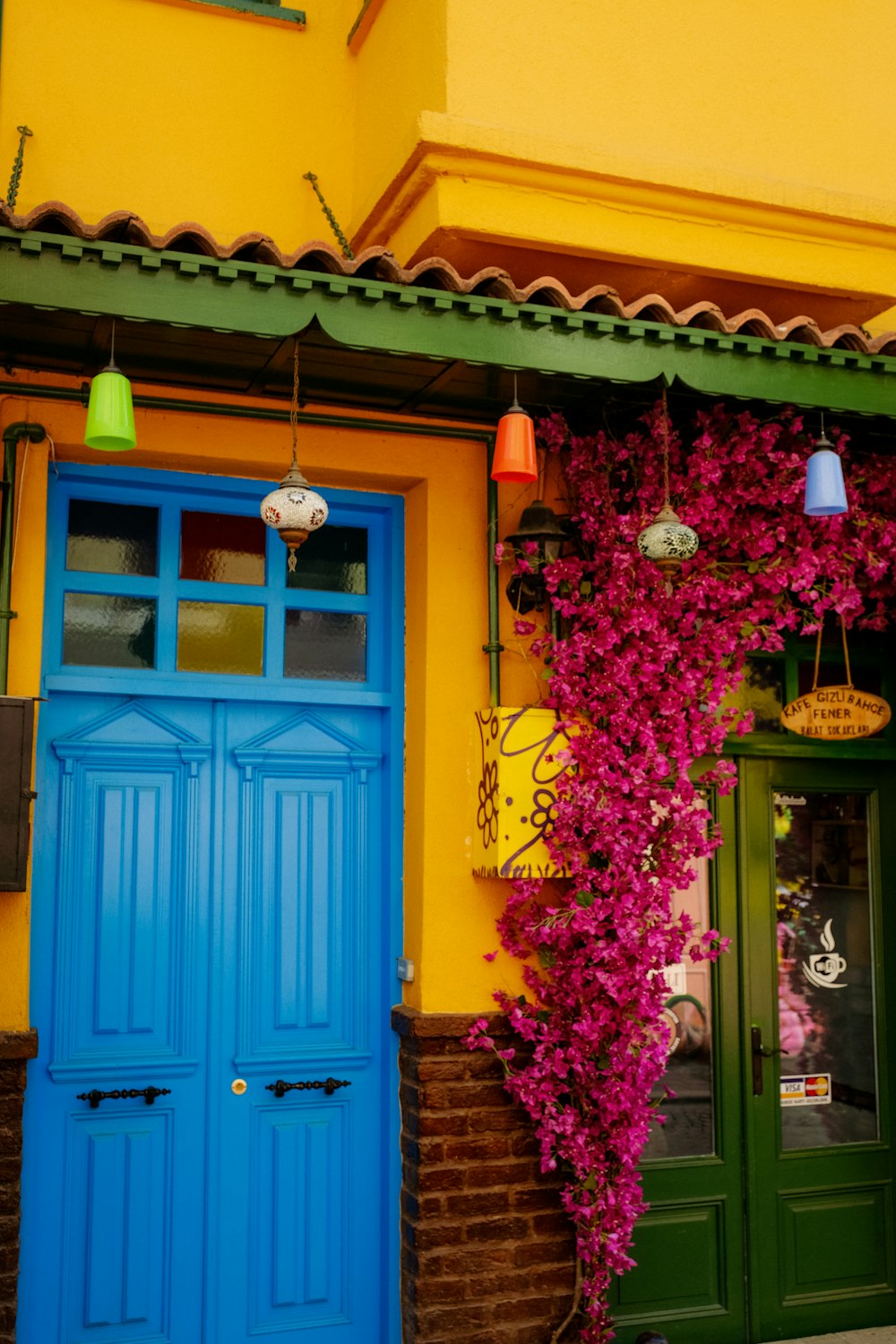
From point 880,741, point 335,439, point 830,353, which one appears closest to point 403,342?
point 335,439

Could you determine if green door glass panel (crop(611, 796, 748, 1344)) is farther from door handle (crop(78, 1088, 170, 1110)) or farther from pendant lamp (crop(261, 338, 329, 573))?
pendant lamp (crop(261, 338, 329, 573))

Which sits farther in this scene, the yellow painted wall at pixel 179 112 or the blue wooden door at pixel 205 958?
the yellow painted wall at pixel 179 112

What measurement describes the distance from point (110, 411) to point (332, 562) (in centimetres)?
193

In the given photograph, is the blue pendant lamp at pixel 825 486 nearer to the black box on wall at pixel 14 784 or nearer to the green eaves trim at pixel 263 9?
the black box on wall at pixel 14 784

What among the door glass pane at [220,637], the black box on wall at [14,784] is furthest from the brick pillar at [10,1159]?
the door glass pane at [220,637]

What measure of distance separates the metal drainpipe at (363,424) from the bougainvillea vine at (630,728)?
16 centimetres

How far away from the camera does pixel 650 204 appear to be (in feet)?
17.9

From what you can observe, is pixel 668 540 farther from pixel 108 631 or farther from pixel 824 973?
pixel 824 973

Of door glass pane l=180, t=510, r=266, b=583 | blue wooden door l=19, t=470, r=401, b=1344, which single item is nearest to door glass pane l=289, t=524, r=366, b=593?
blue wooden door l=19, t=470, r=401, b=1344

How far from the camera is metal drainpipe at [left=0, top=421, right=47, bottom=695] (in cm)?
473

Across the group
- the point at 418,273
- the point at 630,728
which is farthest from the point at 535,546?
the point at 418,273

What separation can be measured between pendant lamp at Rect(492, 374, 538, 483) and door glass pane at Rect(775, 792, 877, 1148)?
262cm

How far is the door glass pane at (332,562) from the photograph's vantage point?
5.61 m

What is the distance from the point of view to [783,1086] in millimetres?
6004
